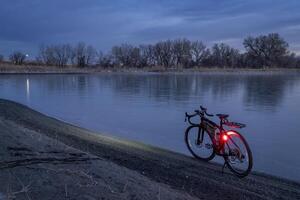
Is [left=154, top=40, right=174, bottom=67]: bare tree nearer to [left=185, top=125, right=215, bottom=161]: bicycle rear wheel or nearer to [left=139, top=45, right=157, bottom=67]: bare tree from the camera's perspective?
[left=139, top=45, right=157, bottom=67]: bare tree

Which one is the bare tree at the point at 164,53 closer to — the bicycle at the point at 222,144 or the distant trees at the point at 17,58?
the distant trees at the point at 17,58

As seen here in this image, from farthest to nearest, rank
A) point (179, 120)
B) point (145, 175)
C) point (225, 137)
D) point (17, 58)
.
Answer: point (17, 58) → point (179, 120) → point (225, 137) → point (145, 175)

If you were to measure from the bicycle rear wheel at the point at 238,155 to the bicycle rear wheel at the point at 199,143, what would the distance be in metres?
0.65

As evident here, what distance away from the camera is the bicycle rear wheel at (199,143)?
9.08 meters

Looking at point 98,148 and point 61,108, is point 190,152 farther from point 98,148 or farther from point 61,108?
point 61,108

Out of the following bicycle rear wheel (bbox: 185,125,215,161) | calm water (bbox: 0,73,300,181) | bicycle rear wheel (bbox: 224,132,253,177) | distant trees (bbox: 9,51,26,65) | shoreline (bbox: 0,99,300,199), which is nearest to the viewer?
shoreline (bbox: 0,99,300,199)

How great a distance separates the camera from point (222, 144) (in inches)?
328

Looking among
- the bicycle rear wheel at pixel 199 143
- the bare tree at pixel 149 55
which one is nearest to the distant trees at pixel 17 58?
the bare tree at pixel 149 55

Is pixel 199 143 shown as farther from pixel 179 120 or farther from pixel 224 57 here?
pixel 224 57

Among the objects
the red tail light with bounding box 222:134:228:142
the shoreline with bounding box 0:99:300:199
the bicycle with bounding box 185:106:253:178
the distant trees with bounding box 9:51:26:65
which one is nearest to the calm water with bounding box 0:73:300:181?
the bicycle with bounding box 185:106:253:178

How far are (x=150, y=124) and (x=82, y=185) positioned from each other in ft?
31.2

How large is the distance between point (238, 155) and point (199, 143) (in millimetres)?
1544

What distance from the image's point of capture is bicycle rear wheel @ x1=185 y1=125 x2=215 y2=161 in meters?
9.08

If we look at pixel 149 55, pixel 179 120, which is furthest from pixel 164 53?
pixel 179 120
